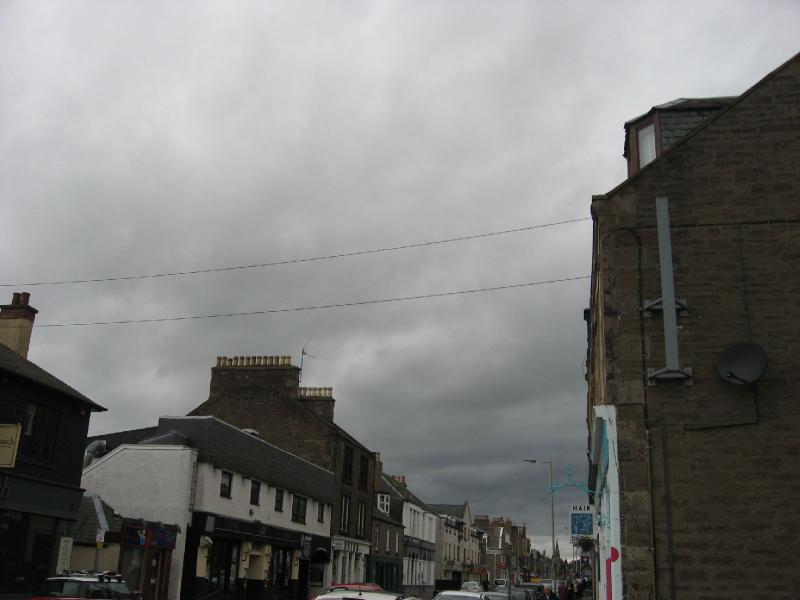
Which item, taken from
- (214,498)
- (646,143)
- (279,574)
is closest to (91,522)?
(214,498)

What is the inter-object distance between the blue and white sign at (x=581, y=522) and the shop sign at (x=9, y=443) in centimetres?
1940

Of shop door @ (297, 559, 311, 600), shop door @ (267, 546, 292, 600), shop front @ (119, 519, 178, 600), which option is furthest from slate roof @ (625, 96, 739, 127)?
shop door @ (297, 559, 311, 600)

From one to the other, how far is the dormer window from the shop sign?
1672cm

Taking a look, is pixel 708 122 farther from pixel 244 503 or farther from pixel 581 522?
pixel 244 503

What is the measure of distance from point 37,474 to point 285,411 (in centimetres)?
2332

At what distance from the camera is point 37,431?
22719 millimetres

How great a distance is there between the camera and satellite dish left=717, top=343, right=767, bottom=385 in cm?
1355

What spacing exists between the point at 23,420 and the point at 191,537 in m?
8.86

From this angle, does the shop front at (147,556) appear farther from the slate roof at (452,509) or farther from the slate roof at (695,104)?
the slate roof at (452,509)

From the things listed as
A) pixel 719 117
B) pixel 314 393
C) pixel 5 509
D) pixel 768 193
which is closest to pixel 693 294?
pixel 768 193

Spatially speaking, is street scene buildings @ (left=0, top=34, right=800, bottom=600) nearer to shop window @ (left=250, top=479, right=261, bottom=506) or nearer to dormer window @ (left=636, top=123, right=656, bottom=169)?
dormer window @ (left=636, top=123, right=656, bottom=169)

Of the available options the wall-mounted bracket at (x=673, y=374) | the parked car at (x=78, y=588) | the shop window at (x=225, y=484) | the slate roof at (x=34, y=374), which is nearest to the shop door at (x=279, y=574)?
the shop window at (x=225, y=484)

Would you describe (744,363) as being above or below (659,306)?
below

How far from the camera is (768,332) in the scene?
47.1 feet
